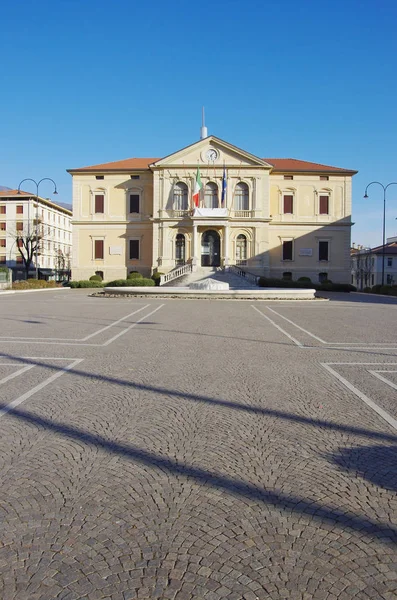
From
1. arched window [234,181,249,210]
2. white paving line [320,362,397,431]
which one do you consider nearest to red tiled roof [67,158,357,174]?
arched window [234,181,249,210]

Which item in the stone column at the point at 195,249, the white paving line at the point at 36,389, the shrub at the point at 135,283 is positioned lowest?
the white paving line at the point at 36,389

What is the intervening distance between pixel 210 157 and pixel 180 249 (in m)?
10.3

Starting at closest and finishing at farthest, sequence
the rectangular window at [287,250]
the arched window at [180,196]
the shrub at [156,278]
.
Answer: the shrub at [156,278] < the arched window at [180,196] < the rectangular window at [287,250]

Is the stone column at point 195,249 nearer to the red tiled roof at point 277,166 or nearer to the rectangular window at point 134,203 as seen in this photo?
the rectangular window at point 134,203

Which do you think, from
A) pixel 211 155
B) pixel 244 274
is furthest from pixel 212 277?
pixel 211 155

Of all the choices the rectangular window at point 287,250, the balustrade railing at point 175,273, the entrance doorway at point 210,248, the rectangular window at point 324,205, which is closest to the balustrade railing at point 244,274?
the entrance doorway at point 210,248

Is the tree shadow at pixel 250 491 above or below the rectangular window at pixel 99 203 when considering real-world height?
below

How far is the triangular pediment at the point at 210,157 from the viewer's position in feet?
178

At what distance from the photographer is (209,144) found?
54.7m

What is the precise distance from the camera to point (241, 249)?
56156 millimetres

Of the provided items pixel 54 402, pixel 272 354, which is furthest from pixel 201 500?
pixel 272 354

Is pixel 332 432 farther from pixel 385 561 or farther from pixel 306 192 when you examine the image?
pixel 306 192

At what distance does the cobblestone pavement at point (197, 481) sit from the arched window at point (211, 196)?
1876 inches

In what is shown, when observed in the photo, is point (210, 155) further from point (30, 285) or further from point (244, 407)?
point (244, 407)
